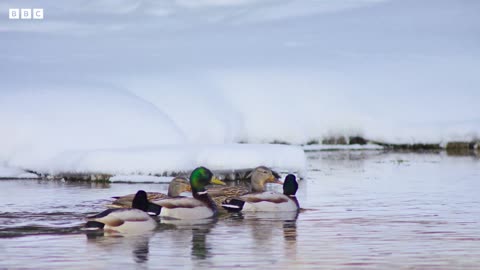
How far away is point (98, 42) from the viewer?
1548 inches

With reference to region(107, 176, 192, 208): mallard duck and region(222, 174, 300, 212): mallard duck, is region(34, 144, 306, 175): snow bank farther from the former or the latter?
region(222, 174, 300, 212): mallard duck

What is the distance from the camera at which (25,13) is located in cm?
3891

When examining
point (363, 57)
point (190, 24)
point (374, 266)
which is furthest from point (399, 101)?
point (374, 266)

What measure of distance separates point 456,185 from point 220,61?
18.4 metres

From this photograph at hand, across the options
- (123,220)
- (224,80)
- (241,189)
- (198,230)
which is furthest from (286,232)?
(224,80)

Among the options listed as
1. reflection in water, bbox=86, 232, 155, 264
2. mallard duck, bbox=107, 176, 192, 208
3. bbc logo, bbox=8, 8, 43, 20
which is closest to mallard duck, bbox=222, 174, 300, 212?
mallard duck, bbox=107, 176, 192, 208

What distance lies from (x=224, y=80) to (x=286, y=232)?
71.0 feet

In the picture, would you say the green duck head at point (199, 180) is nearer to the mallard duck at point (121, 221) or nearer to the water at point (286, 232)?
the water at point (286, 232)

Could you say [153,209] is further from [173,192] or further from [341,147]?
[341,147]

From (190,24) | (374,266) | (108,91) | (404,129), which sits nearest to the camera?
(374,266)

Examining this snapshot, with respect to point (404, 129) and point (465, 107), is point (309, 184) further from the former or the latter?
point (465, 107)

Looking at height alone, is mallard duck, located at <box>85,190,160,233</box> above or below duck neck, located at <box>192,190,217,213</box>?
below

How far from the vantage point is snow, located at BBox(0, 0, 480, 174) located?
23.6m

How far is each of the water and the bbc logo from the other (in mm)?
16835
